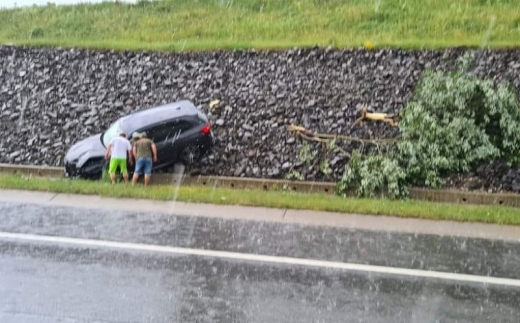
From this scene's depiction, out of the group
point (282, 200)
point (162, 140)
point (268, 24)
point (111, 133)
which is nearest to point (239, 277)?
point (282, 200)

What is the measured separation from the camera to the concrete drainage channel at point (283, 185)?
1302 cm

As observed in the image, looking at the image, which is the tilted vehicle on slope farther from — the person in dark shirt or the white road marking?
the white road marking

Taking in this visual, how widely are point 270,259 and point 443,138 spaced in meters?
5.77

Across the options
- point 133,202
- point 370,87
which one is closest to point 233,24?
point 370,87

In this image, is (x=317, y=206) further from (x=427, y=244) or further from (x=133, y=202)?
(x=133, y=202)

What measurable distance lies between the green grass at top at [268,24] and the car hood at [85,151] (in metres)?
5.87

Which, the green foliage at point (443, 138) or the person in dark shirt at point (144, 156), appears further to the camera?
the person in dark shirt at point (144, 156)

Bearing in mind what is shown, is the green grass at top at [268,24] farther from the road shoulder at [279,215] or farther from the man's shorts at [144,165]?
the road shoulder at [279,215]

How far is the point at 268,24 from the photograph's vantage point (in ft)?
72.6

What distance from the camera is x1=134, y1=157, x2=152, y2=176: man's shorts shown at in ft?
47.5

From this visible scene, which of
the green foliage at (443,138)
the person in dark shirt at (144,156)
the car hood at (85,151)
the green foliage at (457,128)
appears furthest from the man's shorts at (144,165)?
the green foliage at (457,128)

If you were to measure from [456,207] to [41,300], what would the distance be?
6.94 m

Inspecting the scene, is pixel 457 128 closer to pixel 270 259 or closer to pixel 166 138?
pixel 166 138

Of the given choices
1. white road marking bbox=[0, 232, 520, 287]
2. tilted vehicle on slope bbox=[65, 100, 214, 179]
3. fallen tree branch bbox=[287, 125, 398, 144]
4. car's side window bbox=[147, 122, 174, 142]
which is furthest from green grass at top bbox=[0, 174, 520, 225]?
white road marking bbox=[0, 232, 520, 287]
